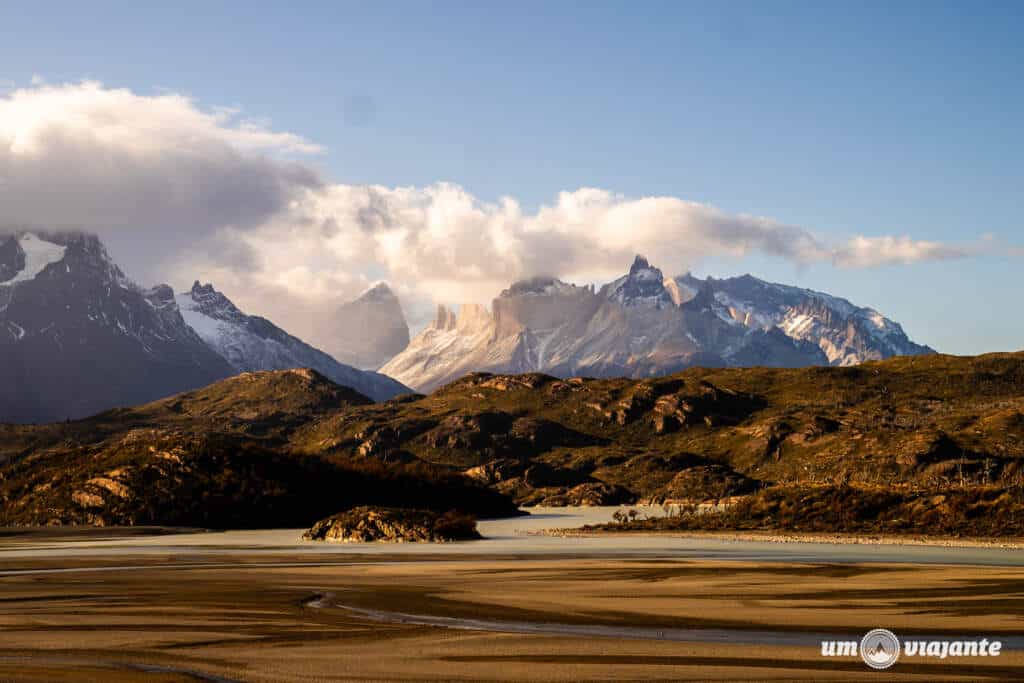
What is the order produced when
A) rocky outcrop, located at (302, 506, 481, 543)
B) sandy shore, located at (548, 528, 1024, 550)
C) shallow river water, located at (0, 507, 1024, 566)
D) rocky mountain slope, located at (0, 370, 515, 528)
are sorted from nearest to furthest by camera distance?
shallow river water, located at (0, 507, 1024, 566) → sandy shore, located at (548, 528, 1024, 550) → rocky outcrop, located at (302, 506, 481, 543) → rocky mountain slope, located at (0, 370, 515, 528)

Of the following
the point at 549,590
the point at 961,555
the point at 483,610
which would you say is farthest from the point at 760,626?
the point at 961,555

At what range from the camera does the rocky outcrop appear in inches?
4060

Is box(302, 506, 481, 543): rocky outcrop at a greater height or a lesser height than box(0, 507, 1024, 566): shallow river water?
greater

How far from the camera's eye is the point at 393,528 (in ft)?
342

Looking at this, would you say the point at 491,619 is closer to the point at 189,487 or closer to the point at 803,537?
the point at 803,537

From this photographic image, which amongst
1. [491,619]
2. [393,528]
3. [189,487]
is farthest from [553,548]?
[189,487]

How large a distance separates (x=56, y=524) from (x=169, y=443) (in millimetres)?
19509

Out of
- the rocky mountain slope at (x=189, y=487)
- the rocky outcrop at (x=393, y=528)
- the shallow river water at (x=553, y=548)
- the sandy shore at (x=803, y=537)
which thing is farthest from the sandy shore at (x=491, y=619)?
the rocky mountain slope at (x=189, y=487)

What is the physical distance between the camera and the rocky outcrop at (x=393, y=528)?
338 feet

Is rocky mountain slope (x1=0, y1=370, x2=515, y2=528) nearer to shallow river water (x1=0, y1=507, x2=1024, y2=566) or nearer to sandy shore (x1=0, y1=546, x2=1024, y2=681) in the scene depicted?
shallow river water (x1=0, y1=507, x2=1024, y2=566)

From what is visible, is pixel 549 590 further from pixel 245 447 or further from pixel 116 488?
pixel 245 447

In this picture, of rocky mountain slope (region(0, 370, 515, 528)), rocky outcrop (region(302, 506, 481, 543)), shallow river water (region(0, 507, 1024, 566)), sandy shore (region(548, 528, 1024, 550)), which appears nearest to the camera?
shallow river water (region(0, 507, 1024, 566))

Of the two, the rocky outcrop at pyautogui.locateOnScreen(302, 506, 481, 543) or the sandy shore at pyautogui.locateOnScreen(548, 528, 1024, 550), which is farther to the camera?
the rocky outcrop at pyautogui.locateOnScreen(302, 506, 481, 543)

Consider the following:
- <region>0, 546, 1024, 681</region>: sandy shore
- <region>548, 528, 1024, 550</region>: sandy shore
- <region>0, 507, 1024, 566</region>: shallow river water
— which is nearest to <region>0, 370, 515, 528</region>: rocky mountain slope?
<region>0, 507, 1024, 566</region>: shallow river water
